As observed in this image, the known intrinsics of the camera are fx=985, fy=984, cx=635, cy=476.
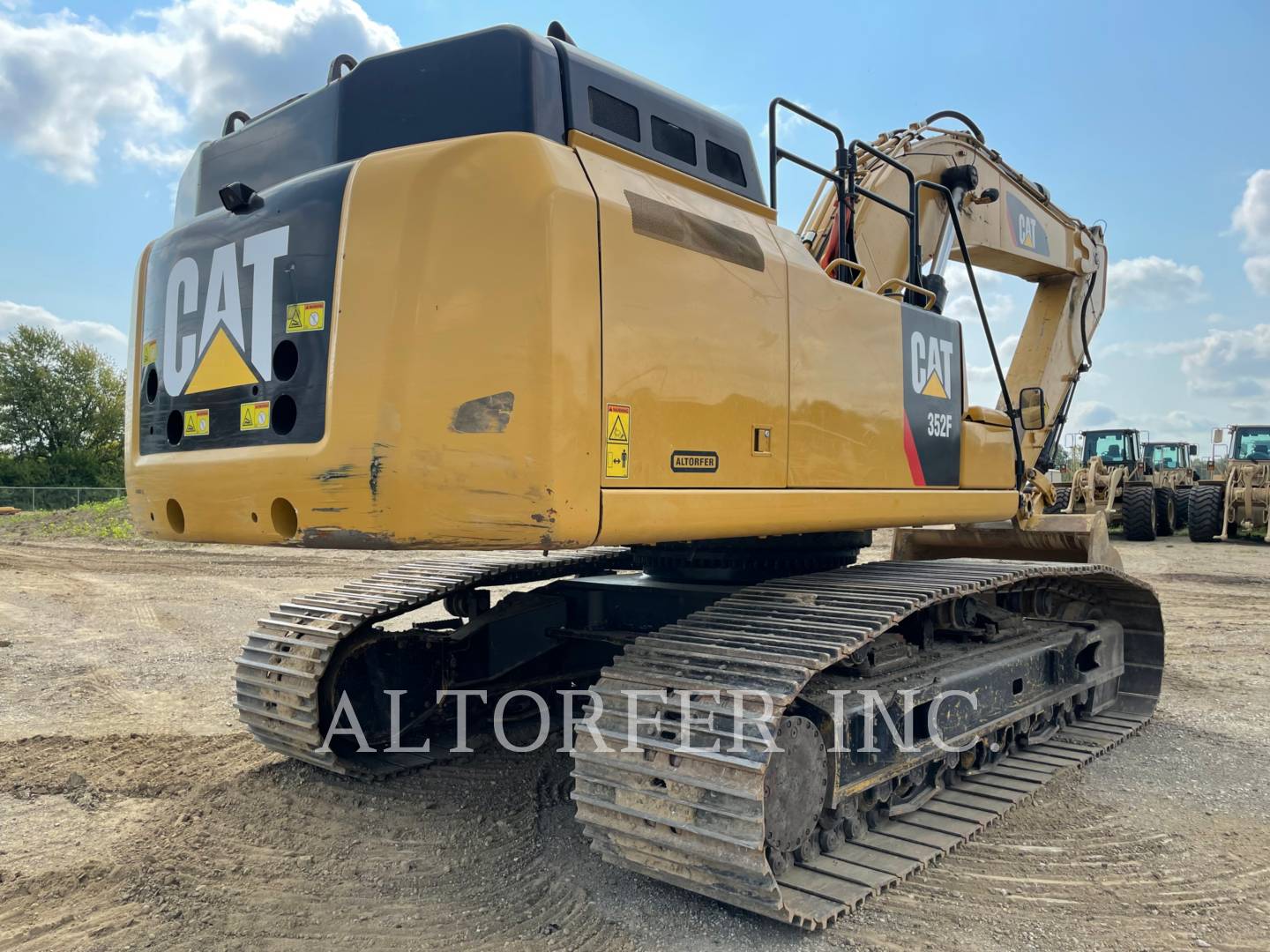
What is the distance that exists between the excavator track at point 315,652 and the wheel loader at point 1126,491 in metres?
15.3

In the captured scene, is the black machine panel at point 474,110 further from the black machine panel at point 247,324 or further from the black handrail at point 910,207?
the black handrail at point 910,207

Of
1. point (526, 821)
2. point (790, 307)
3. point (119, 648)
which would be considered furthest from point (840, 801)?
point (119, 648)

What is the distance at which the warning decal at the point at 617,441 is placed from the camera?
2910 millimetres

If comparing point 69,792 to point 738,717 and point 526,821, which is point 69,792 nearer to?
point 526,821

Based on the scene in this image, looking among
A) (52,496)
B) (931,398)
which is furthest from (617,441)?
(52,496)

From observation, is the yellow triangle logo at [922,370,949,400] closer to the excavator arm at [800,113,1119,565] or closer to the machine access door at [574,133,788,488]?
the excavator arm at [800,113,1119,565]

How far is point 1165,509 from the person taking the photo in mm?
19516

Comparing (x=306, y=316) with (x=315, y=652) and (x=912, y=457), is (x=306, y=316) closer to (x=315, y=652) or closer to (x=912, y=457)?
(x=315, y=652)

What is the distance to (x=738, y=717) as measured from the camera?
9.99 ft

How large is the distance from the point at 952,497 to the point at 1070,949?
2.04 meters

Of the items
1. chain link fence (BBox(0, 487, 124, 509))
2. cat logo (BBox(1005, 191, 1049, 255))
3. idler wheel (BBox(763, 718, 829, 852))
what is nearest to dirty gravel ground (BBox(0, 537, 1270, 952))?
idler wheel (BBox(763, 718, 829, 852))

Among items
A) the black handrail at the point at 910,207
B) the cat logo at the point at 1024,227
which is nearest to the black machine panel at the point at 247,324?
the black handrail at the point at 910,207

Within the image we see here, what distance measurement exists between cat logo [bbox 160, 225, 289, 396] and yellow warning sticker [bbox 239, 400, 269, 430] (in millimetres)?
78

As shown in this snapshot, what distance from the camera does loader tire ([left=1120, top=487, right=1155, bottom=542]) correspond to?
18.4 m
